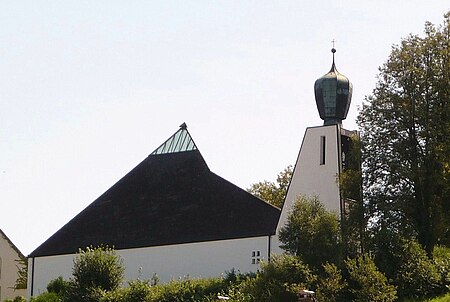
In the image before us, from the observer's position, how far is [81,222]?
52281 millimetres

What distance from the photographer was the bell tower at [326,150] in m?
44.3

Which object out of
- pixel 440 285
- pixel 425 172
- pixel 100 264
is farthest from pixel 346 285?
pixel 100 264

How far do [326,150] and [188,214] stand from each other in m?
7.43

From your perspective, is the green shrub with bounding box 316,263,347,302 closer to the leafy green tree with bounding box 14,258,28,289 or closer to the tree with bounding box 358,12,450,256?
the tree with bounding box 358,12,450,256

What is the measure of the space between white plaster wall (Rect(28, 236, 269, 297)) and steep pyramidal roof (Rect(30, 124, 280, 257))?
0.28m

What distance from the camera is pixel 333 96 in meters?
45.7

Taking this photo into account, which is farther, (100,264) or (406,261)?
(100,264)

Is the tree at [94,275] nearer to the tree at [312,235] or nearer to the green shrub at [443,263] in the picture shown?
the tree at [312,235]

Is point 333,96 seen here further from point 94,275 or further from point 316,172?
point 94,275

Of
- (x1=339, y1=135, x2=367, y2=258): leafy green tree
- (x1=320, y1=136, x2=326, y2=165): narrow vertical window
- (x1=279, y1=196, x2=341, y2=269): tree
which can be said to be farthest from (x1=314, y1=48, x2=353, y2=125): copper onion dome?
(x1=279, y1=196, x2=341, y2=269): tree

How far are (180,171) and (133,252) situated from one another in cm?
397

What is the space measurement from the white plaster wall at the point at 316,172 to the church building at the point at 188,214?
0.12 ft

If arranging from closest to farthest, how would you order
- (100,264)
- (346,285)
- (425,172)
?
(346,285) → (425,172) → (100,264)

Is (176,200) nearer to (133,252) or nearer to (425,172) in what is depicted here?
(133,252)
